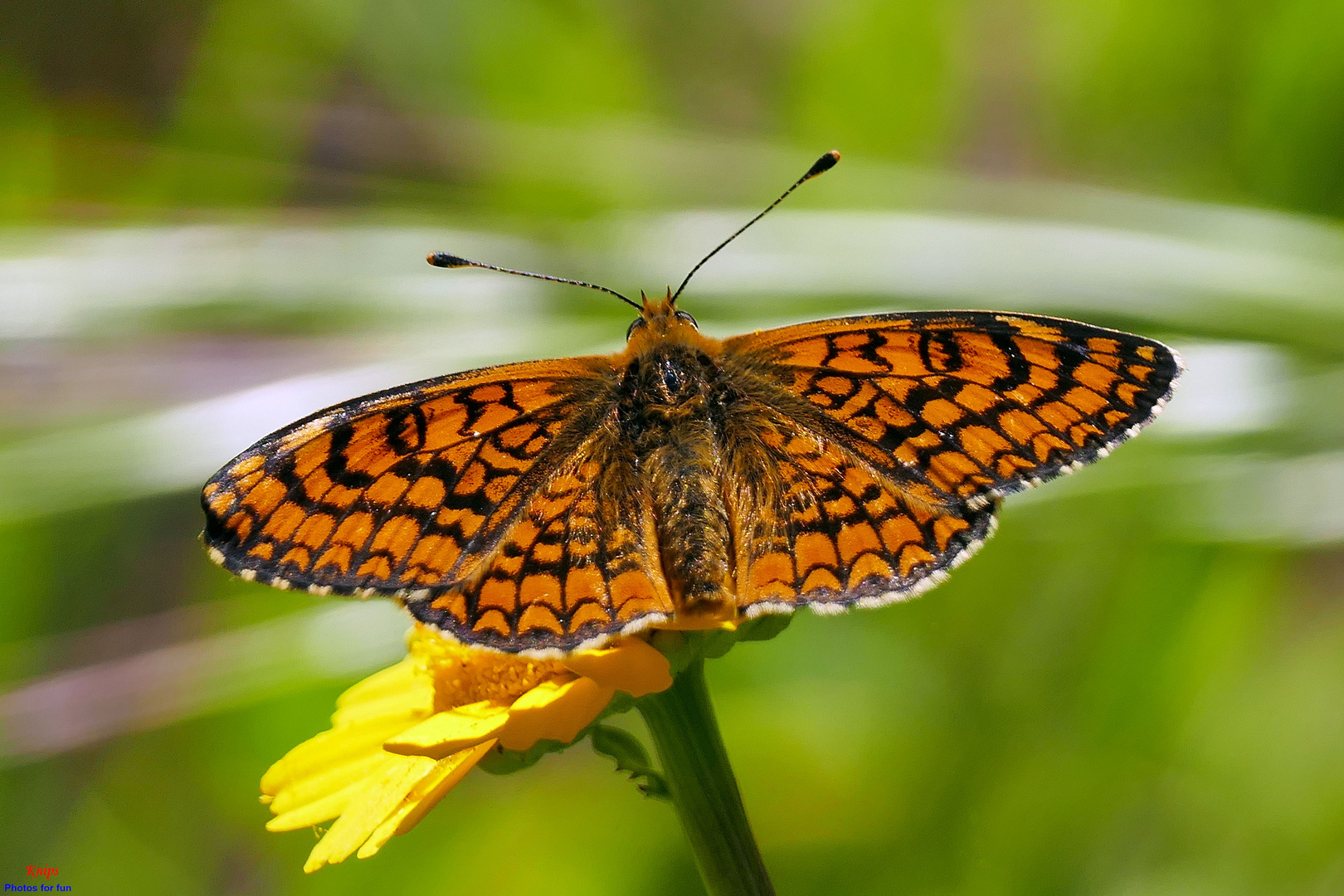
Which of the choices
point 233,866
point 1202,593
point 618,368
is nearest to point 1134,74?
point 1202,593

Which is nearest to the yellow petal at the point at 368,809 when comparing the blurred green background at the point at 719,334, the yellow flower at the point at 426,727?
the yellow flower at the point at 426,727

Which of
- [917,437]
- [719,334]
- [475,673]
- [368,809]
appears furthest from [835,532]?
[719,334]

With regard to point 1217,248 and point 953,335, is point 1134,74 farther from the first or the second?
point 953,335

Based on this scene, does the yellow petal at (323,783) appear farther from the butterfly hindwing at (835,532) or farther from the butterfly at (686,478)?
the butterfly hindwing at (835,532)

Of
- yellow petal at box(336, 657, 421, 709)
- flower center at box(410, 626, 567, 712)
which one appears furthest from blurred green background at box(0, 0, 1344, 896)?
flower center at box(410, 626, 567, 712)

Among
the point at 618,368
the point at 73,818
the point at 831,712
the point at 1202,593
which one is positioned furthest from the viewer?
the point at 73,818

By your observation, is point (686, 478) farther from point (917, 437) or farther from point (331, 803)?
point (331, 803)
